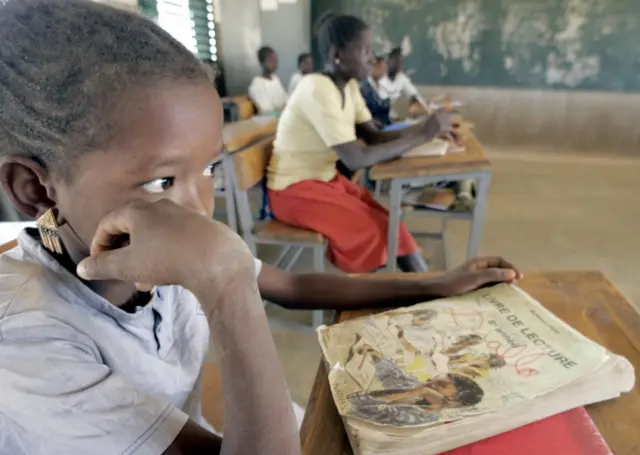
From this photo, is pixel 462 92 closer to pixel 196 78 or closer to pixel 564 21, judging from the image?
pixel 564 21

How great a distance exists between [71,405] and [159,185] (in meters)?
0.21

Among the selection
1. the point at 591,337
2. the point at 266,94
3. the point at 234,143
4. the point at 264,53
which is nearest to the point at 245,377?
the point at 591,337

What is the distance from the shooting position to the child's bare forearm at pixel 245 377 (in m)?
0.43

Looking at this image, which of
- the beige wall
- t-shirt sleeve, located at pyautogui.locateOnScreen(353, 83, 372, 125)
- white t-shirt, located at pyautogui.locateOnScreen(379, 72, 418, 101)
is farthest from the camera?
the beige wall

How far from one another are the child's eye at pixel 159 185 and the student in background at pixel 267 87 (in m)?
3.63

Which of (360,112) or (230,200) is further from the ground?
(360,112)

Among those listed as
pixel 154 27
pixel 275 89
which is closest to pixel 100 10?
pixel 154 27

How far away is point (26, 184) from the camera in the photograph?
47 centimetres

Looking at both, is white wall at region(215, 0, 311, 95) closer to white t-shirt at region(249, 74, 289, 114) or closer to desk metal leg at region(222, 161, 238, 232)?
white t-shirt at region(249, 74, 289, 114)

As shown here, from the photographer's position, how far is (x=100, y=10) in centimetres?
48

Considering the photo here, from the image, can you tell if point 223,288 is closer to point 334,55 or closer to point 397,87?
point 334,55

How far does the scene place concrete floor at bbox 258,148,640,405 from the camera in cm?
194

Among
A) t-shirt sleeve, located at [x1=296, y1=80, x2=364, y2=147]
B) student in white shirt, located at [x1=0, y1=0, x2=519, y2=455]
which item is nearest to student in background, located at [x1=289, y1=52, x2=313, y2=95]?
t-shirt sleeve, located at [x1=296, y1=80, x2=364, y2=147]

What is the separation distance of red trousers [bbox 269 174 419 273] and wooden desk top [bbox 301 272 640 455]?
3.05ft
